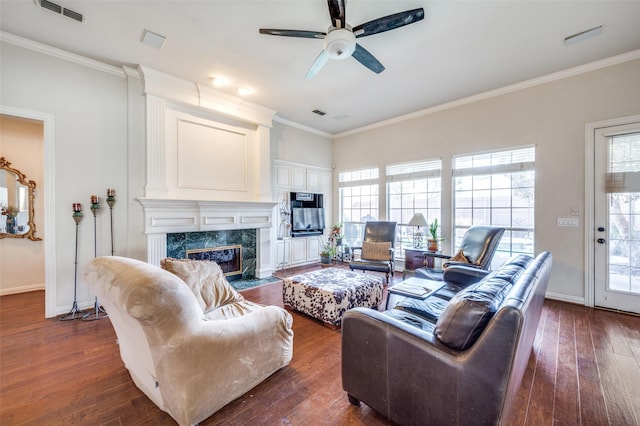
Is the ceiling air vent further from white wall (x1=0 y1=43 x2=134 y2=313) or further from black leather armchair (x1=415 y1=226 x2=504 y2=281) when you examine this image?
black leather armchair (x1=415 y1=226 x2=504 y2=281)

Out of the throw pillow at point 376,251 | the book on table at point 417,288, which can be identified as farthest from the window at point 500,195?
the book on table at point 417,288

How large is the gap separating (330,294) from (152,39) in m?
3.40

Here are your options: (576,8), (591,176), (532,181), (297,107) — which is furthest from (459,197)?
(297,107)

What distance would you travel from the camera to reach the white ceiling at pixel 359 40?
7.71 ft

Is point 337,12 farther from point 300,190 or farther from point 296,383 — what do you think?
point 300,190

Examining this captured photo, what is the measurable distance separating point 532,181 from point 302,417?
14.0 ft

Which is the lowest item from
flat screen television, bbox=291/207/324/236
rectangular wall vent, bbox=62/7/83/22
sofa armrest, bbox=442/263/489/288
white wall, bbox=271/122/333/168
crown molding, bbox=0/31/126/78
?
sofa armrest, bbox=442/263/489/288

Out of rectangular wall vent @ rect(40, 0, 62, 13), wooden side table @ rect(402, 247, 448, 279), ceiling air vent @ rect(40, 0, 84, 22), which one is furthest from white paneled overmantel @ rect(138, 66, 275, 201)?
wooden side table @ rect(402, 247, 448, 279)

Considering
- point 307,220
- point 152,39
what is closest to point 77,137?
point 152,39

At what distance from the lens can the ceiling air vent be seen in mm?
2287

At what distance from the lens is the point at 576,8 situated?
7.66 feet

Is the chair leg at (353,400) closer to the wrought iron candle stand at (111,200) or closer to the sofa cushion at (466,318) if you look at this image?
the sofa cushion at (466,318)

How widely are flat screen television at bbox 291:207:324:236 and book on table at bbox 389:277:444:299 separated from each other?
3022mm

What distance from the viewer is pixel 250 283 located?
429 cm
